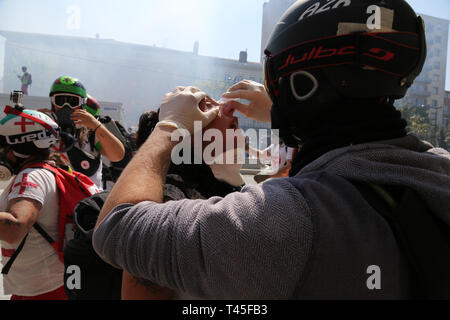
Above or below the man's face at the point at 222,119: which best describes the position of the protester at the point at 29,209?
below

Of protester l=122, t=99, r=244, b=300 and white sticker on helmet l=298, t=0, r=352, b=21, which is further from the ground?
white sticker on helmet l=298, t=0, r=352, b=21

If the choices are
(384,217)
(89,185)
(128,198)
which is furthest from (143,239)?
(89,185)

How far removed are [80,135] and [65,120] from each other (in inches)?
9.9

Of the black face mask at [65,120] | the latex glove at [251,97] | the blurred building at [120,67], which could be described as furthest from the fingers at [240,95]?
the blurred building at [120,67]

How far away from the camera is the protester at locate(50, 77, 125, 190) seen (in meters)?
3.72

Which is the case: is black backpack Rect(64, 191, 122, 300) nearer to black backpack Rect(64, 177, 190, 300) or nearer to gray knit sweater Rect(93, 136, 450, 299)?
black backpack Rect(64, 177, 190, 300)

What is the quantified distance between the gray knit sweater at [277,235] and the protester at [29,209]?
1.49 meters

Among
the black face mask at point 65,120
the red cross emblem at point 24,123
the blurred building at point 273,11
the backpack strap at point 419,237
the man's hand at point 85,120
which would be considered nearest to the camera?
the backpack strap at point 419,237

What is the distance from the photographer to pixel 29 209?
208 cm

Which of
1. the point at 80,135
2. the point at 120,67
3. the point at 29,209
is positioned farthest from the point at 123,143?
the point at 120,67

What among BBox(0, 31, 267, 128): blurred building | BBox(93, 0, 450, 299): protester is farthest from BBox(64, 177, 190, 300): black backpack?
BBox(0, 31, 267, 128): blurred building

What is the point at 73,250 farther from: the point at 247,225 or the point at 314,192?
the point at 314,192

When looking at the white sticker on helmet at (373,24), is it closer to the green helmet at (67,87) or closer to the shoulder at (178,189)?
the shoulder at (178,189)

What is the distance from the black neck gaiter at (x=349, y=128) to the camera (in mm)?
993
